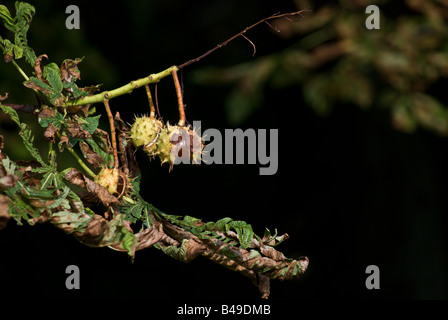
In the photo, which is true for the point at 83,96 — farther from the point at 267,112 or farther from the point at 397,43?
the point at 267,112

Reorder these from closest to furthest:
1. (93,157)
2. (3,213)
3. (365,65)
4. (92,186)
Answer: (3,213) → (92,186) → (93,157) → (365,65)

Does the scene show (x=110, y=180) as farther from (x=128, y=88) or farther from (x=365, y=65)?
(x=365, y=65)

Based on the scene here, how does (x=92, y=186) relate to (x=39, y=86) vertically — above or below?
below

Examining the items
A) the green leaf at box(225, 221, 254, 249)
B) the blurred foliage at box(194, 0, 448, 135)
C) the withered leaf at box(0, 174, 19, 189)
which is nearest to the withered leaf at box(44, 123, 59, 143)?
the withered leaf at box(0, 174, 19, 189)

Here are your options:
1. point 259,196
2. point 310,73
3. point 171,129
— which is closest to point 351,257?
point 259,196

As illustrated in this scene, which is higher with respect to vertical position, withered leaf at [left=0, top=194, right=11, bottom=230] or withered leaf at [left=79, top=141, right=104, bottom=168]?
withered leaf at [left=79, top=141, right=104, bottom=168]

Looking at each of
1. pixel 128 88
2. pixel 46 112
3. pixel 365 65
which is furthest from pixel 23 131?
pixel 365 65

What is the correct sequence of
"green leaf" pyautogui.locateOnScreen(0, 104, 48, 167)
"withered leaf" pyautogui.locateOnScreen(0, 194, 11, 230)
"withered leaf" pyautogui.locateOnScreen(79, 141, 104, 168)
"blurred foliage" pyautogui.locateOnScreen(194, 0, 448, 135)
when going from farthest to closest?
"blurred foliage" pyautogui.locateOnScreen(194, 0, 448, 135), "withered leaf" pyautogui.locateOnScreen(79, 141, 104, 168), "green leaf" pyautogui.locateOnScreen(0, 104, 48, 167), "withered leaf" pyautogui.locateOnScreen(0, 194, 11, 230)

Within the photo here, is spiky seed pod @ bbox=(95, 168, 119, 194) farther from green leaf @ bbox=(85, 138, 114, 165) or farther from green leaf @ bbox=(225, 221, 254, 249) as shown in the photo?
green leaf @ bbox=(225, 221, 254, 249)
